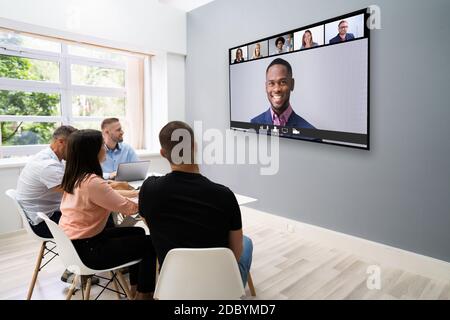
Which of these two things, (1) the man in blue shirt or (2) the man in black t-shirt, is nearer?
(2) the man in black t-shirt

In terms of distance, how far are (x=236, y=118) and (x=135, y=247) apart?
2.49 metres

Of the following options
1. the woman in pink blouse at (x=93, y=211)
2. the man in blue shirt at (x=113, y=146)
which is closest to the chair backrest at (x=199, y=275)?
the woman in pink blouse at (x=93, y=211)

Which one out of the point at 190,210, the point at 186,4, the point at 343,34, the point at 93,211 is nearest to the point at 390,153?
the point at 343,34

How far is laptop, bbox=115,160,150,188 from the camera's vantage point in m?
2.62

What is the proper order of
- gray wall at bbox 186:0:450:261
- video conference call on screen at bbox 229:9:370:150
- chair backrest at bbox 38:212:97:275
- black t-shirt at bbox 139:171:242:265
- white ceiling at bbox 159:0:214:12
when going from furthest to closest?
white ceiling at bbox 159:0:214:12 < video conference call on screen at bbox 229:9:370:150 < gray wall at bbox 186:0:450:261 < chair backrest at bbox 38:212:97:275 < black t-shirt at bbox 139:171:242:265

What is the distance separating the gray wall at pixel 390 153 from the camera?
7.96 ft

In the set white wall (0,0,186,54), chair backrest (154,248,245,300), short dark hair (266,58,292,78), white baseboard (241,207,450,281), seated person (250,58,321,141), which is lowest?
white baseboard (241,207,450,281)

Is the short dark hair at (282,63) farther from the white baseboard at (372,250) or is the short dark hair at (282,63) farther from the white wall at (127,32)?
the white wall at (127,32)

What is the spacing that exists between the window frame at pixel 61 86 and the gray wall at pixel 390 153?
2221 mm

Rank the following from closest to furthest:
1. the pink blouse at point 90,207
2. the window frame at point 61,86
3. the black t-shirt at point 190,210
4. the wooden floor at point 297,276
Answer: the black t-shirt at point 190,210 → the pink blouse at point 90,207 → the wooden floor at point 297,276 → the window frame at point 61,86

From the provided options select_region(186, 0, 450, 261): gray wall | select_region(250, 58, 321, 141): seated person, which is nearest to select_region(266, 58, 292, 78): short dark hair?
select_region(250, 58, 321, 141): seated person

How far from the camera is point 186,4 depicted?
4.70 meters

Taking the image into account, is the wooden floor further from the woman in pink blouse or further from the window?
the window

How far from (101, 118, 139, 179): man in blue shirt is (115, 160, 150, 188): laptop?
23.0 inches
